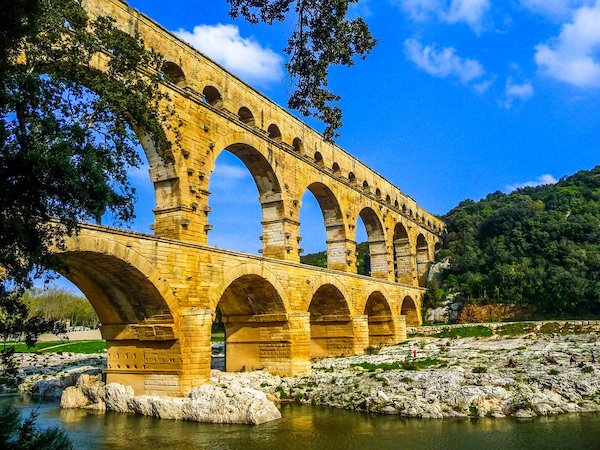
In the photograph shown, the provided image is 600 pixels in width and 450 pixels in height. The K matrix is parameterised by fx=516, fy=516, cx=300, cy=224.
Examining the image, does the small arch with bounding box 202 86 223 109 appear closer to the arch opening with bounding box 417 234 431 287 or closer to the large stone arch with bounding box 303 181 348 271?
the large stone arch with bounding box 303 181 348 271

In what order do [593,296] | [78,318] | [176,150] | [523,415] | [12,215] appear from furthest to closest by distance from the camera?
[78,318] → [593,296] → [176,150] → [523,415] → [12,215]

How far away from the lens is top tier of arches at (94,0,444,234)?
18719 mm

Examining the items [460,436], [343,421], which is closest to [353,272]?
[343,421]

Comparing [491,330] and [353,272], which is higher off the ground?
[353,272]

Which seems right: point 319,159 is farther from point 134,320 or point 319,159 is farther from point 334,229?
point 134,320

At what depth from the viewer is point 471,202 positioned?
232 feet

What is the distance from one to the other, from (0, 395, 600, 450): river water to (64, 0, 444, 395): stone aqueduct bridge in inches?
84.6

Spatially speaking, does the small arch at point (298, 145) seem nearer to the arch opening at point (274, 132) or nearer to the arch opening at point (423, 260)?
the arch opening at point (274, 132)

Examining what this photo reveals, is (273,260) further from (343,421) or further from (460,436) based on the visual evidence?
(460,436)

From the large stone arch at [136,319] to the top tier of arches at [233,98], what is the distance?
6410 millimetres

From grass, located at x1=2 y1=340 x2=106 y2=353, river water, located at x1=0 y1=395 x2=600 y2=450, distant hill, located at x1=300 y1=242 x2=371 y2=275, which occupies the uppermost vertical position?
distant hill, located at x1=300 y1=242 x2=371 y2=275

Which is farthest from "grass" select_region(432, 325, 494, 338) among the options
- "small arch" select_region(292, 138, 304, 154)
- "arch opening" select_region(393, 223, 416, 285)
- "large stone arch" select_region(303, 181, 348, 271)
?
"small arch" select_region(292, 138, 304, 154)

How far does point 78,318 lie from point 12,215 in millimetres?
68393

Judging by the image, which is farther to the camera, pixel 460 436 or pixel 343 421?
pixel 343 421
